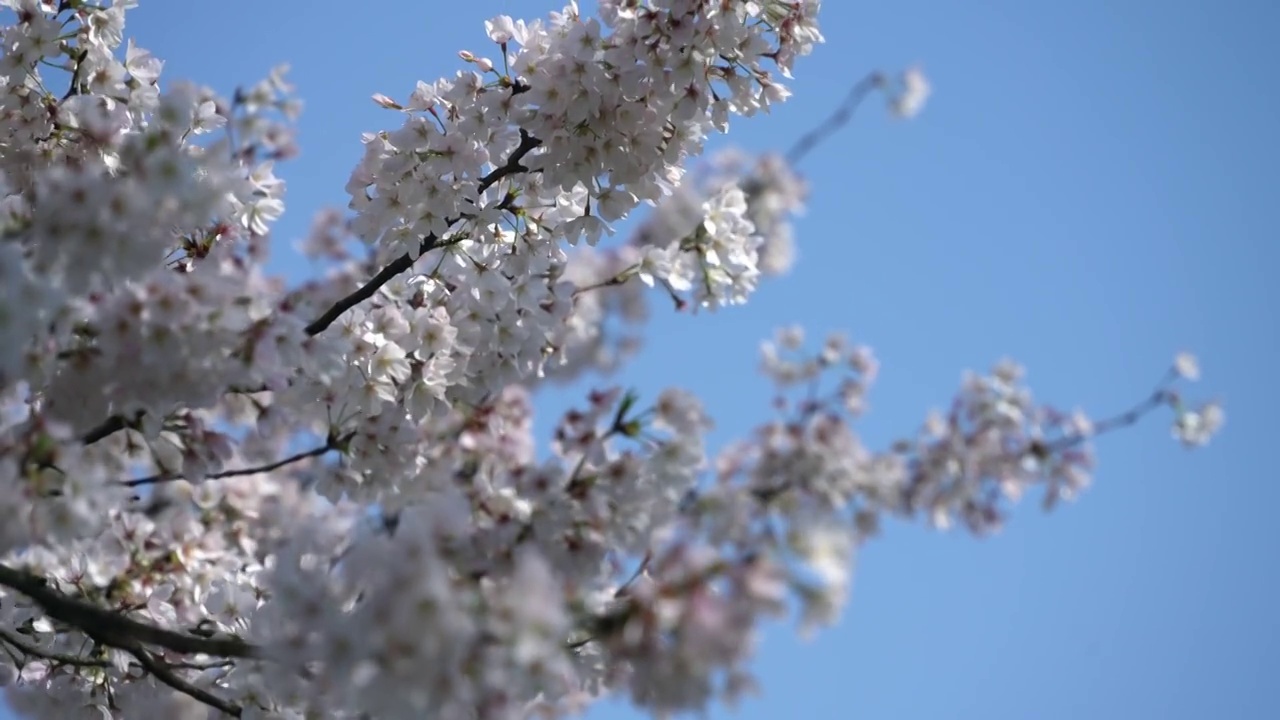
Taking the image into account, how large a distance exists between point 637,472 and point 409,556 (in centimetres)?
97

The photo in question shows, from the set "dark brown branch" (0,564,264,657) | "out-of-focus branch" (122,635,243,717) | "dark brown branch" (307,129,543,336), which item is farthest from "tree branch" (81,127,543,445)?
"dark brown branch" (0,564,264,657)

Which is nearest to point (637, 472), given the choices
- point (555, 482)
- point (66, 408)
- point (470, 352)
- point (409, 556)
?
point (555, 482)

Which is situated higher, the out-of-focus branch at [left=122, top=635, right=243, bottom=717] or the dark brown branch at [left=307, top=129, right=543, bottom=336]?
the dark brown branch at [left=307, top=129, right=543, bottom=336]

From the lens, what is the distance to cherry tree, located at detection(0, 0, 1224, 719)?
1841 mm

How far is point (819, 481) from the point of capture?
769cm

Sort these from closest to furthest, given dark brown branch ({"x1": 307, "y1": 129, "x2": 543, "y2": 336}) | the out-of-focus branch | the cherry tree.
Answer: the cherry tree
the out-of-focus branch
dark brown branch ({"x1": 307, "y1": 129, "x2": 543, "y2": 336})

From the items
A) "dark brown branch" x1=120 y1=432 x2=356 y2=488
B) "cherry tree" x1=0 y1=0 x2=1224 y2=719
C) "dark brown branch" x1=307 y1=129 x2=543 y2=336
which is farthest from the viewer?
"dark brown branch" x1=307 y1=129 x2=543 y2=336

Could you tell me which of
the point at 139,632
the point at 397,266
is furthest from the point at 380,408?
the point at 139,632

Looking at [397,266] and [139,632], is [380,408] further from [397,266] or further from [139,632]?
[139,632]

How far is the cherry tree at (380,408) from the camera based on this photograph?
1.84 metres

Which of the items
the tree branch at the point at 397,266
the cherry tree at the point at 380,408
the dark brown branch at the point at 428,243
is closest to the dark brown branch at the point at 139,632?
the cherry tree at the point at 380,408

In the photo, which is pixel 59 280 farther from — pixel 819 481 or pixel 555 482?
pixel 819 481

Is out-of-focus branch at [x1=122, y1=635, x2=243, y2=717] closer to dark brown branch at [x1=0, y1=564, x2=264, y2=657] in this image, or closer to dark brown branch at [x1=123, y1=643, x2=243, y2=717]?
dark brown branch at [x1=123, y1=643, x2=243, y2=717]

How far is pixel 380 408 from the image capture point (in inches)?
142
